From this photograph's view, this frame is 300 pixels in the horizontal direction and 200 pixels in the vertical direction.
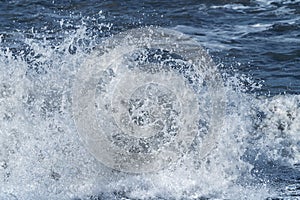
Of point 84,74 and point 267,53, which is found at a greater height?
point 84,74

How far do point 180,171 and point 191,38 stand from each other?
7049mm

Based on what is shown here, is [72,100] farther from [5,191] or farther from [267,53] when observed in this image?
[267,53]

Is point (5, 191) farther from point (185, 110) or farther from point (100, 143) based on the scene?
point (185, 110)

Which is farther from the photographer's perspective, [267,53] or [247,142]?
[267,53]

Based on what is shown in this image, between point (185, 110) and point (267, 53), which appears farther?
point (267, 53)

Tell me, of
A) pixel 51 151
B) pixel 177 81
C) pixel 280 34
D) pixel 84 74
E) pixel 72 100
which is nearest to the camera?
pixel 51 151

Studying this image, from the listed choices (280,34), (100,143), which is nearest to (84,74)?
(100,143)

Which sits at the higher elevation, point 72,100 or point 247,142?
point 72,100

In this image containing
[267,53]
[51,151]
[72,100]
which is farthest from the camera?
[267,53]

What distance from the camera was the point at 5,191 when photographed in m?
6.86

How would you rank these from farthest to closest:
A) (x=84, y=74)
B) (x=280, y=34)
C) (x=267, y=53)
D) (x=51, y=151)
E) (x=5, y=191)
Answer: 1. (x=280, y=34)
2. (x=267, y=53)
3. (x=84, y=74)
4. (x=51, y=151)
5. (x=5, y=191)

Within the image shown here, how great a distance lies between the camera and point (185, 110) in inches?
346

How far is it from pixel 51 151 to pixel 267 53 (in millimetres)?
6070

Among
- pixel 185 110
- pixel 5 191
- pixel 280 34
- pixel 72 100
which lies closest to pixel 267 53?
pixel 280 34
